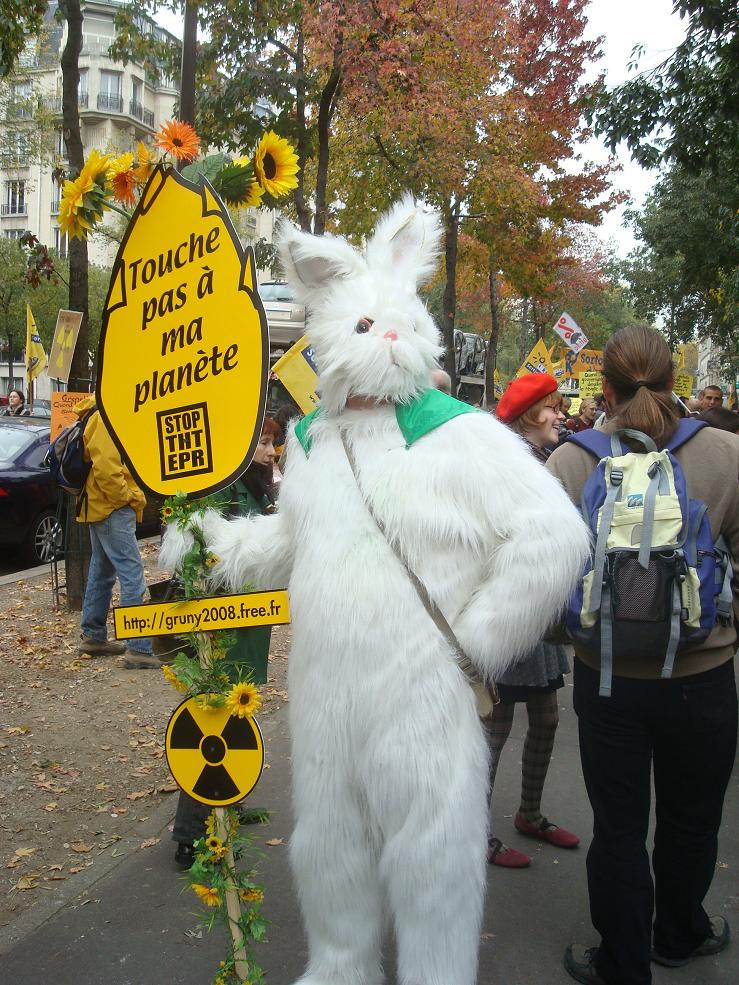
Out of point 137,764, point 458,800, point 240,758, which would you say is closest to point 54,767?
point 137,764

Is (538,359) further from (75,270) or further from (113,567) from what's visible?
(113,567)

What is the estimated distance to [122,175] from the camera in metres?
2.83

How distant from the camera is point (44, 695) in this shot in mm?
6055

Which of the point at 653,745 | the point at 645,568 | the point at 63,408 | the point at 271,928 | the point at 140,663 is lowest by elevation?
the point at 271,928

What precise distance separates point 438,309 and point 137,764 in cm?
3527

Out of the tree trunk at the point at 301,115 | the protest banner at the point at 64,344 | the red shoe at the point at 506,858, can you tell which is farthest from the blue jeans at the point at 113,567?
the tree trunk at the point at 301,115

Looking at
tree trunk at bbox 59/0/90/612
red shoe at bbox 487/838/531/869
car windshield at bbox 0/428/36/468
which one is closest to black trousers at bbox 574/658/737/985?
red shoe at bbox 487/838/531/869

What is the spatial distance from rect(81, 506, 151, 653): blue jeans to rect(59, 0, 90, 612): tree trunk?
1.21m

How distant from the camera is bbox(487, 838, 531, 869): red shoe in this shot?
3846mm

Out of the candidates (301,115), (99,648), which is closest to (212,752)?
(99,648)

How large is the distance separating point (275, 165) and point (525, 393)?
1.86m

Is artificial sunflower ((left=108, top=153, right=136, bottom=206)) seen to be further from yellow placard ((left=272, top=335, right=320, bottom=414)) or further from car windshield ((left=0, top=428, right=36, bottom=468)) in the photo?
car windshield ((left=0, top=428, right=36, bottom=468))

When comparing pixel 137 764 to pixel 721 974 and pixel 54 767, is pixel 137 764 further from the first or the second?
Answer: pixel 721 974

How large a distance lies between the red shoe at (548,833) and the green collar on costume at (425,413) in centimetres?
232
